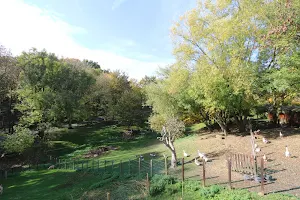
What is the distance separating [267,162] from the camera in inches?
569

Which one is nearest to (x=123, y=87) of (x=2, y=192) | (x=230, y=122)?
(x=230, y=122)

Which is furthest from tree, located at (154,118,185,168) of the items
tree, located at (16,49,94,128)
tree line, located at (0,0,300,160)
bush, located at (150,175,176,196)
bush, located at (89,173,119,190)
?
tree, located at (16,49,94,128)

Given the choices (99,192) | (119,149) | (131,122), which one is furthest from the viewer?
(131,122)

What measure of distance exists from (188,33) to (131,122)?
73.0 feet

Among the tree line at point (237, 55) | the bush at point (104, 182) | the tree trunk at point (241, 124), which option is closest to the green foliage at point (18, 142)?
the bush at point (104, 182)

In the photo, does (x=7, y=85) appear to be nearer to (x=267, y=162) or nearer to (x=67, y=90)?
(x=67, y=90)

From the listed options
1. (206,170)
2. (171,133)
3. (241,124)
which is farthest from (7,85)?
(241,124)

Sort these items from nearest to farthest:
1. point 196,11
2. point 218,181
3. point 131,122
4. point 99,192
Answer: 1. point 218,181
2. point 99,192
3. point 196,11
4. point 131,122

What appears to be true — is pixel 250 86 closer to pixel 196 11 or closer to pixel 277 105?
pixel 277 105

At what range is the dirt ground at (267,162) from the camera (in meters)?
10.8

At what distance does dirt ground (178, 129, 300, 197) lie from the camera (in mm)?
10750

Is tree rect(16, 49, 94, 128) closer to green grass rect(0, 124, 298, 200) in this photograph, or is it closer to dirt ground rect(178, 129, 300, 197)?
green grass rect(0, 124, 298, 200)

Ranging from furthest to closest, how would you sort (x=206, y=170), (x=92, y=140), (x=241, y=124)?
(x=92, y=140) < (x=241, y=124) < (x=206, y=170)

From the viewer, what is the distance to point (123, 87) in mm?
50719
